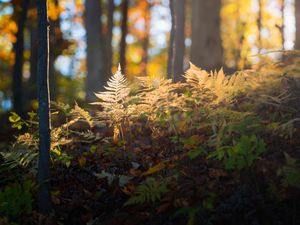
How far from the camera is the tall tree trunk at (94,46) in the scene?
488 inches

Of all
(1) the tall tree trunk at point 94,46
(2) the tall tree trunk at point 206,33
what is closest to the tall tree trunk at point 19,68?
(1) the tall tree trunk at point 94,46

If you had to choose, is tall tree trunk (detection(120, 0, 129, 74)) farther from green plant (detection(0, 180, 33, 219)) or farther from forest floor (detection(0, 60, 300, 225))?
green plant (detection(0, 180, 33, 219))

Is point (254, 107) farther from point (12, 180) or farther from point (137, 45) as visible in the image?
point (137, 45)

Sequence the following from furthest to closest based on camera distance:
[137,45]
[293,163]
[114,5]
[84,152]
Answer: [137,45] < [114,5] < [84,152] < [293,163]

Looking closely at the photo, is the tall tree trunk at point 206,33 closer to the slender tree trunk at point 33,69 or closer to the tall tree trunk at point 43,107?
the tall tree trunk at point 43,107

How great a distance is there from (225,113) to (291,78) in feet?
4.21

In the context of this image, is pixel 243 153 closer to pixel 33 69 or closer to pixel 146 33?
pixel 33 69

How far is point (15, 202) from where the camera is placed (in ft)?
15.6

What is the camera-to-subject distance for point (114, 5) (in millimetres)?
20266

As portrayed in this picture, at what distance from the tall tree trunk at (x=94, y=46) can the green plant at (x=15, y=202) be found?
7.63 meters

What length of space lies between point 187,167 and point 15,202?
197 centimetres

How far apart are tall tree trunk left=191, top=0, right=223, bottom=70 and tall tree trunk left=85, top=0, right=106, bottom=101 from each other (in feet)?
11.0

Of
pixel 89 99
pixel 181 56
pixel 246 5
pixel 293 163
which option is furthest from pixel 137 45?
pixel 293 163

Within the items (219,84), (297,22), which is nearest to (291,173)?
(219,84)
